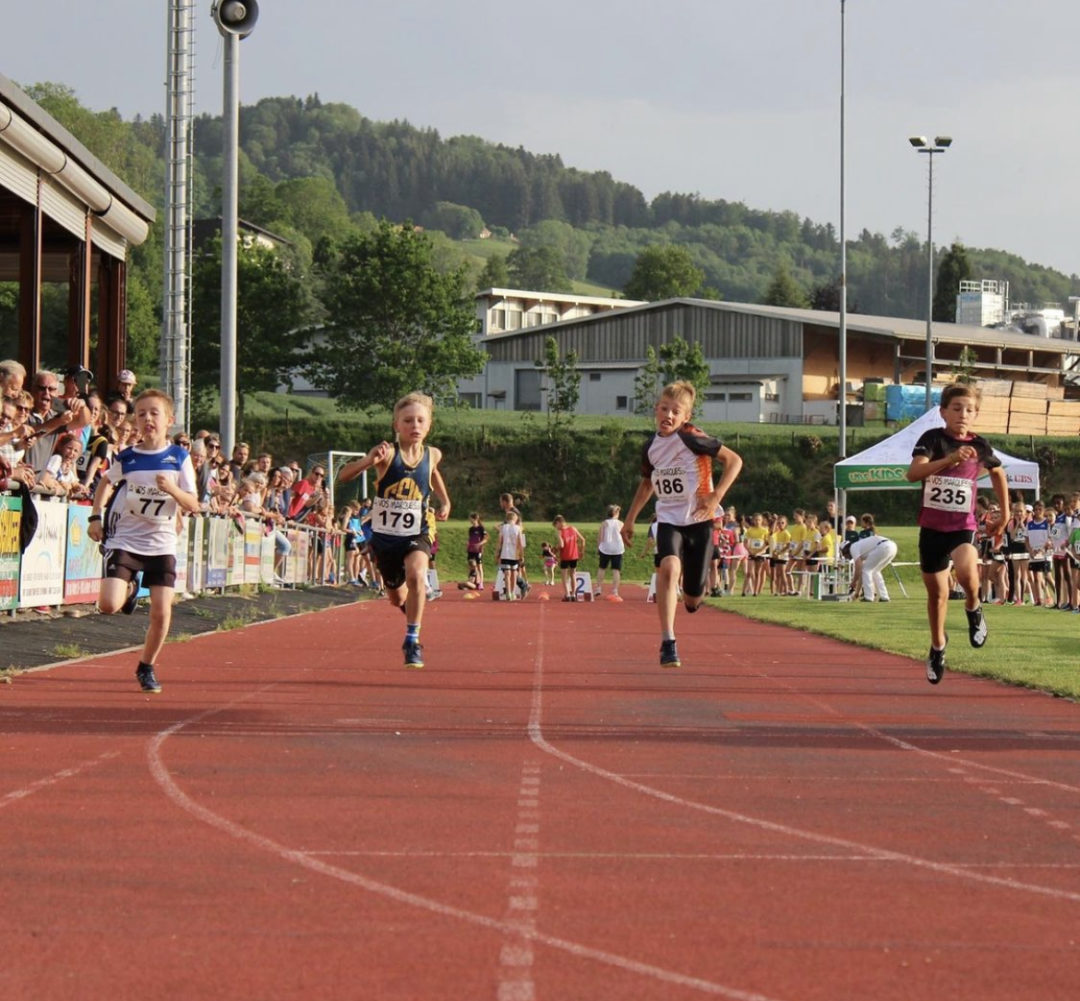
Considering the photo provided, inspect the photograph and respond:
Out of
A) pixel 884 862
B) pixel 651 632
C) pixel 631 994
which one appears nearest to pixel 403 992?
pixel 631 994

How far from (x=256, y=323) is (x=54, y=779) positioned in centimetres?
7780

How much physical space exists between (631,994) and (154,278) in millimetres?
115116

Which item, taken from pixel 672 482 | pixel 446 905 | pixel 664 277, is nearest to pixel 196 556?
pixel 672 482

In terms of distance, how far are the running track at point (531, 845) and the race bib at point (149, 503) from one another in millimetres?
1192

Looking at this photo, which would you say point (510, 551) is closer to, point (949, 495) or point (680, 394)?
point (680, 394)

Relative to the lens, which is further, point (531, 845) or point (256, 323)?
point (256, 323)

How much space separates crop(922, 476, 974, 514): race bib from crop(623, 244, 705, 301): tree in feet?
560

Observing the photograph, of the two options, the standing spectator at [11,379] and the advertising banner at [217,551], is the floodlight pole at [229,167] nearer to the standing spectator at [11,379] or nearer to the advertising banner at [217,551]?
the advertising banner at [217,551]

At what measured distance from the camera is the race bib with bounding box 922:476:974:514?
1261cm

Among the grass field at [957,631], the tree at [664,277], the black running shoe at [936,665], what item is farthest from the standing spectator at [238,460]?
the tree at [664,277]

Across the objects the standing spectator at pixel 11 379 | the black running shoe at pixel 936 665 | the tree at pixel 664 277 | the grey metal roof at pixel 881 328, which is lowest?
the black running shoe at pixel 936 665

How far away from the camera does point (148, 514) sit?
1191cm

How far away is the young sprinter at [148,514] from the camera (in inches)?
464

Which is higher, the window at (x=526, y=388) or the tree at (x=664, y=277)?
the tree at (x=664, y=277)
